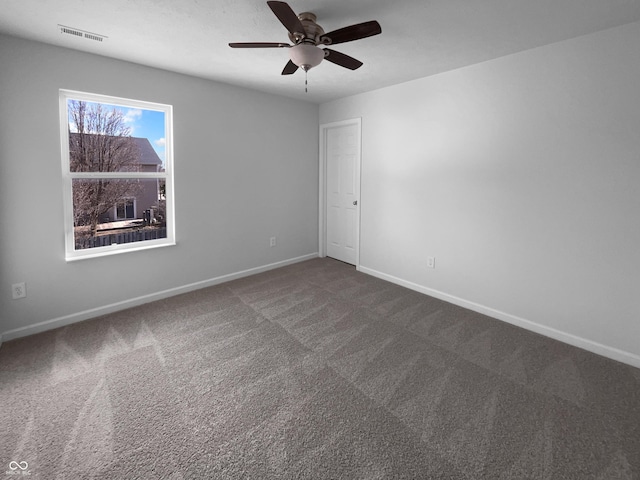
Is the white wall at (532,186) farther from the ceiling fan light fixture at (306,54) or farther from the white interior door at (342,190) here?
the ceiling fan light fixture at (306,54)

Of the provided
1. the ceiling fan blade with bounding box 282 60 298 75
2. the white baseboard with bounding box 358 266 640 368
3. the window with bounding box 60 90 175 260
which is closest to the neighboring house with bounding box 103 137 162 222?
the window with bounding box 60 90 175 260

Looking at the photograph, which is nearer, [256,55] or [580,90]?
[580,90]

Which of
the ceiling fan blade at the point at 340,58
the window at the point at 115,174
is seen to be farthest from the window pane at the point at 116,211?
the ceiling fan blade at the point at 340,58

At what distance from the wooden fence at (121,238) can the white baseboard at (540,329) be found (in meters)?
2.96

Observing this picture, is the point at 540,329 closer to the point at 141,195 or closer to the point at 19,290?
the point at 141,195

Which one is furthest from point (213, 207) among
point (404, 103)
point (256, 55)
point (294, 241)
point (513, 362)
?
Answer: point (513, 362)

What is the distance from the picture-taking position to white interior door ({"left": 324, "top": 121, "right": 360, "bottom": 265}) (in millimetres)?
4555

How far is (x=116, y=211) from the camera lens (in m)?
3.18

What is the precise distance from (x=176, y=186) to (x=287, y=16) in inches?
91.9

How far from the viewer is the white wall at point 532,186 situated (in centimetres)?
234

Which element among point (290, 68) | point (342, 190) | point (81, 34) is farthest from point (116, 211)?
point (342, 190)

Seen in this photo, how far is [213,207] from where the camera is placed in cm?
383

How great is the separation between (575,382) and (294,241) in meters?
3.55

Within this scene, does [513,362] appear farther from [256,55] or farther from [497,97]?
[256,55]
